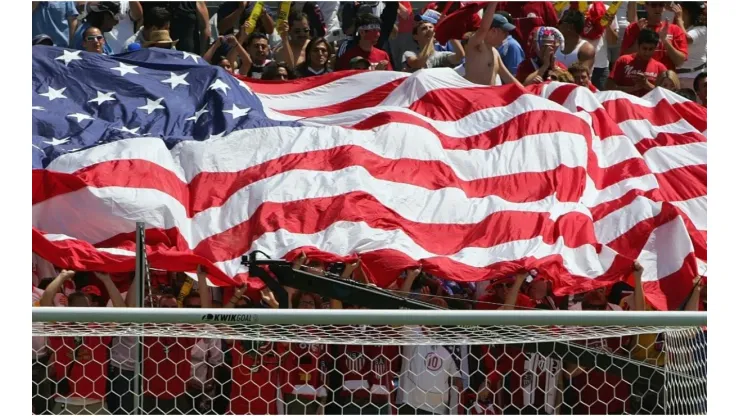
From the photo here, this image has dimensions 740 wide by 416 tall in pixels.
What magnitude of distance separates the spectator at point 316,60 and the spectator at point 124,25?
1.52 m

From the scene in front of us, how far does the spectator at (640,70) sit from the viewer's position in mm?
11391

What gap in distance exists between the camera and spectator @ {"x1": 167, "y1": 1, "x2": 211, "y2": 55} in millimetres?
11430

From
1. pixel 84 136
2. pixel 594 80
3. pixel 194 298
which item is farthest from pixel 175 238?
pixel 594 80

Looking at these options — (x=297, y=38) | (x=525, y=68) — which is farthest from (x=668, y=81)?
(x=297, y=38)

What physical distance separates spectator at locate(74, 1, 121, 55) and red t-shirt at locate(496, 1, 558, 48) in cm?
323

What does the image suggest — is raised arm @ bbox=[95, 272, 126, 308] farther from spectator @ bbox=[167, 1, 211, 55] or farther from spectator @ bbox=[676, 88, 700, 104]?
spectator @ bbox=[676, 88, 700, 104]

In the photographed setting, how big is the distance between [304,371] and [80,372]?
3.72 feet

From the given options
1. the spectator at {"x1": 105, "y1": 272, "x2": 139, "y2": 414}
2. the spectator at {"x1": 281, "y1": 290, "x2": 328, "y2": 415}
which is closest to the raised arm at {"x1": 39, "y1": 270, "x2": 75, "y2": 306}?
the spectator at {"x1": 105, "y1": 272, "x2": 139, "y2": 414}

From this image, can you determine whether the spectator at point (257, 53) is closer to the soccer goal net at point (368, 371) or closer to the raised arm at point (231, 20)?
the raised arm at point (231, 20)

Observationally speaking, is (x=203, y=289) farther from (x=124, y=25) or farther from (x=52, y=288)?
(x=124, y=25)

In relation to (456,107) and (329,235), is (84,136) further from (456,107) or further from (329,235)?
(456,107)

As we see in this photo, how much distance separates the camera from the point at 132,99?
1005 cm

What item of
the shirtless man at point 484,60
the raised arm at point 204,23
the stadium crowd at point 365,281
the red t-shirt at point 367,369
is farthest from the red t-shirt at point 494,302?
the raised arm at point 204,23

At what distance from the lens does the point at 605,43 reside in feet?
39.5
